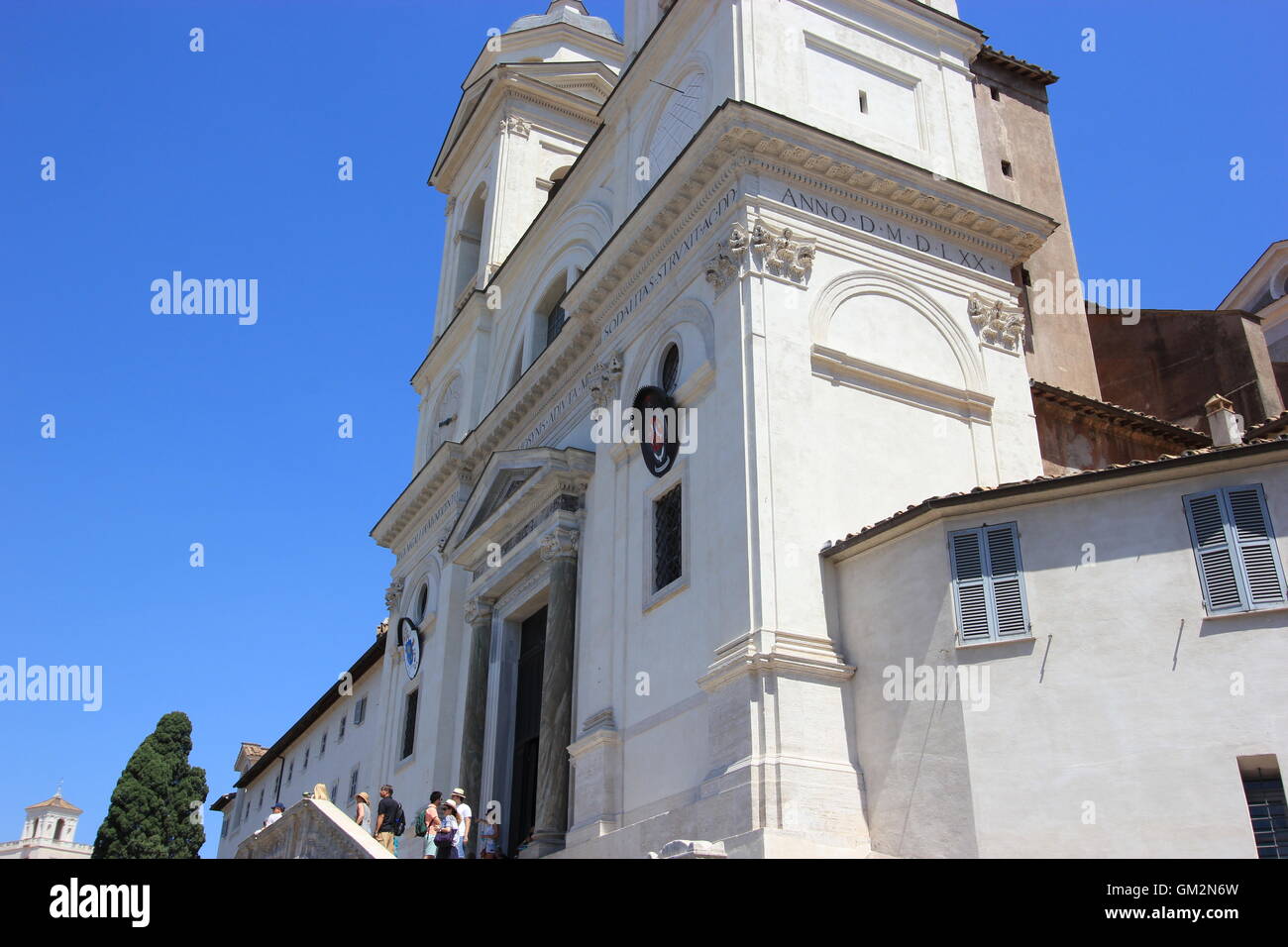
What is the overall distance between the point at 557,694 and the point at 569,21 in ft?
70.1

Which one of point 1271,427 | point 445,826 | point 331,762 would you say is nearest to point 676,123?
point 1271,427

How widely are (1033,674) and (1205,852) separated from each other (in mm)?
2281

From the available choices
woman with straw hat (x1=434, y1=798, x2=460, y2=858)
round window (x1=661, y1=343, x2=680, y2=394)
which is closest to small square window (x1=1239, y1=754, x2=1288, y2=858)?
→ woman with straw hat (x1=434, y1=798, x2=460, y2=858)

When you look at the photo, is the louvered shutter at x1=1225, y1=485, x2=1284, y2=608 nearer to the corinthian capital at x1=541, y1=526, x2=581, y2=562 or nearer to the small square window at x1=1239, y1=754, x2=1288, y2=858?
the small square window at x1=1239, y1=754, x2=1288, y2=858

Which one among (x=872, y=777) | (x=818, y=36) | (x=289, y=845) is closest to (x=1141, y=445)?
(x=818, y=36)

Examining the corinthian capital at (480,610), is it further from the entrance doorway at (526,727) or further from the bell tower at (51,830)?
the bell tower at (51,830)

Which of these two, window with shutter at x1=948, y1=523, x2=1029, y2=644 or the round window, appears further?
the round window

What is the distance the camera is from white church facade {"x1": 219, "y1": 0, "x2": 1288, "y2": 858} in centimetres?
1223

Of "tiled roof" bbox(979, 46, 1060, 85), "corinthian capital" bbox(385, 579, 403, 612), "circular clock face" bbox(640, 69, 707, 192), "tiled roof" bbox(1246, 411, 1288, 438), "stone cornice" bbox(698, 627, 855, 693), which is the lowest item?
"stone cornice" bbox(698, 627, 855, 693)

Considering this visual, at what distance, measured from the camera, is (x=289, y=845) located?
17.4 metres

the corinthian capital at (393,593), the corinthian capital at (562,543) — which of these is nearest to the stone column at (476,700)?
the corinthian capital at (562,543)

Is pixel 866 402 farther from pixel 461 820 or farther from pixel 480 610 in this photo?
pixel 480 610

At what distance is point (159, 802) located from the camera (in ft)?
144

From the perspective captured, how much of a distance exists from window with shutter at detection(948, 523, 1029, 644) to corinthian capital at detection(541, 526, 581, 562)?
300 inches
